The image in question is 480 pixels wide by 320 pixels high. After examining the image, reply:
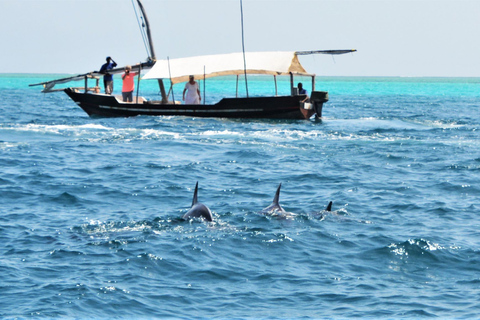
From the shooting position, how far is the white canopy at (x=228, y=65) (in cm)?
3484

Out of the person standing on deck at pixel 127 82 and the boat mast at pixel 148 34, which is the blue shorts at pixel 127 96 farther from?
the boat mast at pixel 148 34

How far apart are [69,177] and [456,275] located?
11.0m

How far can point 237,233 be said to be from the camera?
12.6 m

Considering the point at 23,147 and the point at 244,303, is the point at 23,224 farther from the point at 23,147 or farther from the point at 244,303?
the point at 23,147

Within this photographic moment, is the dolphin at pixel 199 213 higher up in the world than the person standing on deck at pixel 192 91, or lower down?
lower down

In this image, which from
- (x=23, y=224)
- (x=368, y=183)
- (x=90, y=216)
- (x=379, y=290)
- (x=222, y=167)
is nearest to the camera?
(x=379, y=290)

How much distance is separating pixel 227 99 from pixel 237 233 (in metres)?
21.8

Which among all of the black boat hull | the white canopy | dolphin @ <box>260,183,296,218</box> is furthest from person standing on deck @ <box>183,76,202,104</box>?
dolphin @ <box>260,183,296,218</box>

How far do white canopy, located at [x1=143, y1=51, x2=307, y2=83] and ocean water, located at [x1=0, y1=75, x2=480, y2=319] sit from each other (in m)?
10.7

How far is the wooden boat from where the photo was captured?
33.9m

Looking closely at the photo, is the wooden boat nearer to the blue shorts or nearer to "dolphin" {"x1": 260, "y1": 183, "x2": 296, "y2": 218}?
the blue shorts

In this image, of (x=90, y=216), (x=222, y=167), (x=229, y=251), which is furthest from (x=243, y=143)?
(x=229, y=251)

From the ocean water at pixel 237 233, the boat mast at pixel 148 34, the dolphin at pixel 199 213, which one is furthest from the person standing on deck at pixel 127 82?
the dolphin at pixel 199 213

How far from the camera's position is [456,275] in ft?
35.1
